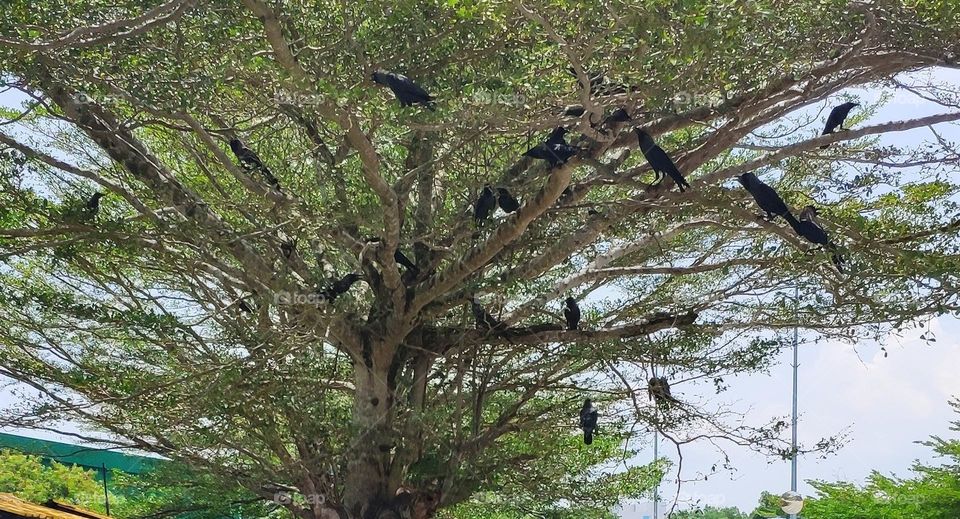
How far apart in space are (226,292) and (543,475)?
2.90 metres

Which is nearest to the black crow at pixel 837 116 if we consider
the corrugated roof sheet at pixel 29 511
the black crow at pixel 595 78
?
the black crow at pixel 595 78

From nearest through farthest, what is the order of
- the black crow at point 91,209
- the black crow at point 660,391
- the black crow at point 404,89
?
the black crow at point 404,89 < the black crow at point 91,209 < the black crow at point 660,391

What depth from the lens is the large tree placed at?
4.79 metres

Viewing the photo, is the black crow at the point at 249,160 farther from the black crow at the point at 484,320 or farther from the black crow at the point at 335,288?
the black crow at the point at 484,320

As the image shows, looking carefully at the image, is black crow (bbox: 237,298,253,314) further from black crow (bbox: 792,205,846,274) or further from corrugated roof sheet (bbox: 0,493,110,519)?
black crow (bbox: 792,205,846,274)

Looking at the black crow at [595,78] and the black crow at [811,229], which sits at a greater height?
the black crow at [595,78]

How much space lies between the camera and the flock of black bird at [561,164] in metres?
4.63

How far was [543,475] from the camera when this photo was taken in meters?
8.02

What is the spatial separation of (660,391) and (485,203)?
2185mm

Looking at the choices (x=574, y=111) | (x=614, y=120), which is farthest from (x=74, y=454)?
(x=614, y=120)

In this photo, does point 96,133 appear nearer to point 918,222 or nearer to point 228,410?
point 228,410

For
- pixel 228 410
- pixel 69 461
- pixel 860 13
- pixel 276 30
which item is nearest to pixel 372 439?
pixel 228 410

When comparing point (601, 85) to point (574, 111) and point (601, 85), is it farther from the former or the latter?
point (574, 111)

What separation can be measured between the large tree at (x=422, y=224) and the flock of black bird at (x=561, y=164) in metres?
0.07
